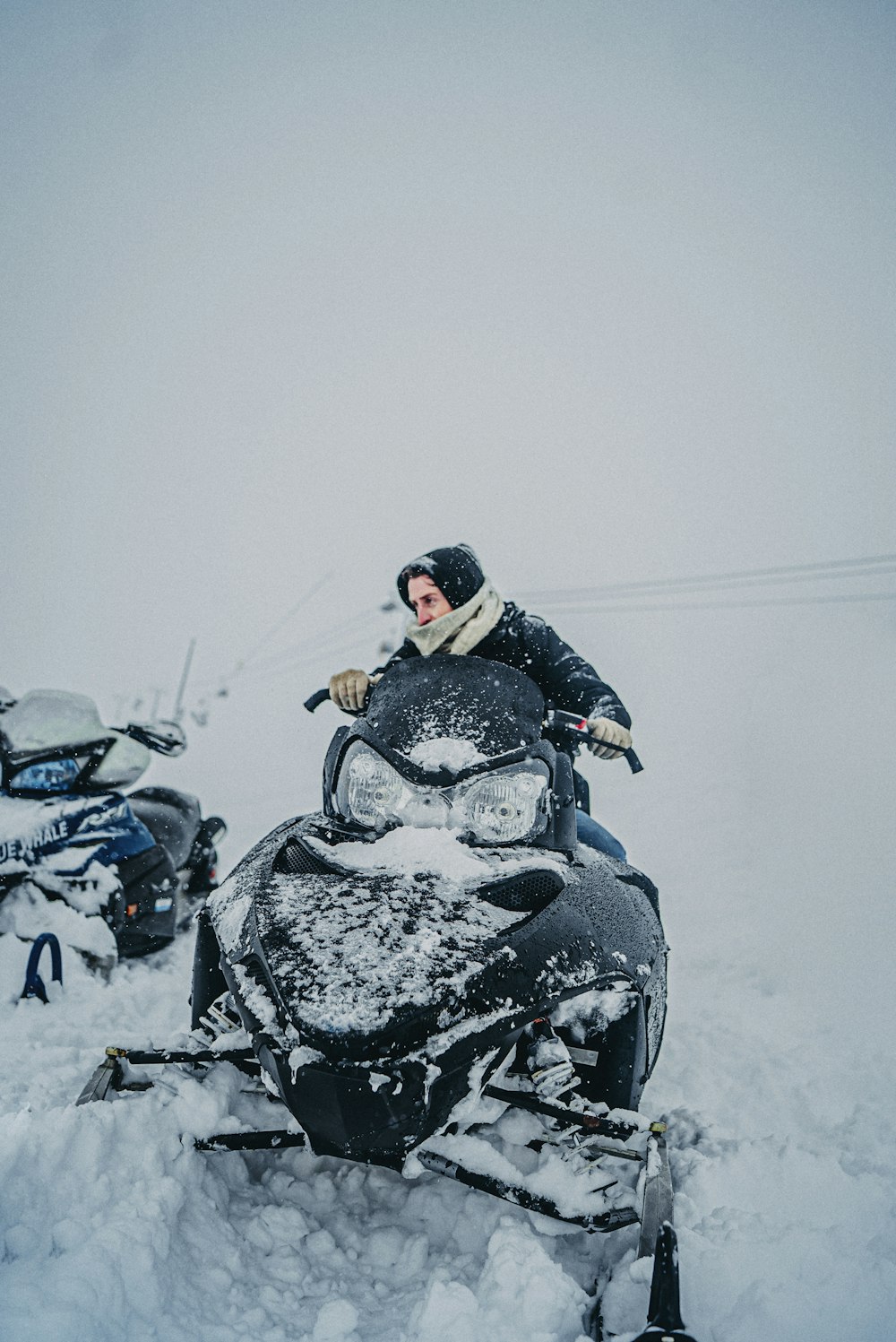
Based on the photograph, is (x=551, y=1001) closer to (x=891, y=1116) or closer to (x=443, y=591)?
(x=891, y=1116)

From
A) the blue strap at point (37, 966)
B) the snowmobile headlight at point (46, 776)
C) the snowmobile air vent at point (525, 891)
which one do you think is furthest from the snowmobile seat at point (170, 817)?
the snowmobile air vent at point (525, 891)

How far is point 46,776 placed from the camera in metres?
3.40

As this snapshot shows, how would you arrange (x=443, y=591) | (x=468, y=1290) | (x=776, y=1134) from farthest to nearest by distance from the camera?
(x=443, y=591)
(x=776, y=1134)
(x=468, y=1290)

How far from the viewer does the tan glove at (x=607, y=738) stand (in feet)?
8.61

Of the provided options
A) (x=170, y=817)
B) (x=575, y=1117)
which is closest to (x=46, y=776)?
(x=170, y=817)

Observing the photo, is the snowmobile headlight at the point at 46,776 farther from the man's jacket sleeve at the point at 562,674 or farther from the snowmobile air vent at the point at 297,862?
the man's jacket sleeve at the point at 562,674

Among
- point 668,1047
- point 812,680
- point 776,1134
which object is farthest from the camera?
point 812,680

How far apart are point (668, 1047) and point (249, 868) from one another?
6.29ft

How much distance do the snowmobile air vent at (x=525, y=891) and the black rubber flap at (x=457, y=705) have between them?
46 cm

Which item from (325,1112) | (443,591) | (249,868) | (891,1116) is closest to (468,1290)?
(325,1112)

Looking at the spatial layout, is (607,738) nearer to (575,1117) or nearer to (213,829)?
(575,1117)

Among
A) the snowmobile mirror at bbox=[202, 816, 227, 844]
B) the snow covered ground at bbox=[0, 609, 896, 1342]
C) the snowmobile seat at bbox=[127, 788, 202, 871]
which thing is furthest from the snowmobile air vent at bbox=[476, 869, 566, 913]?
the snowmobile mirror at bbox=[202, 816, 227, 844]

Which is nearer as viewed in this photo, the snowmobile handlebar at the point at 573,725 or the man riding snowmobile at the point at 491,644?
the snowmobile handlebar at the point at 573,725

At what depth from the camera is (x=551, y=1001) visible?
155 cm
